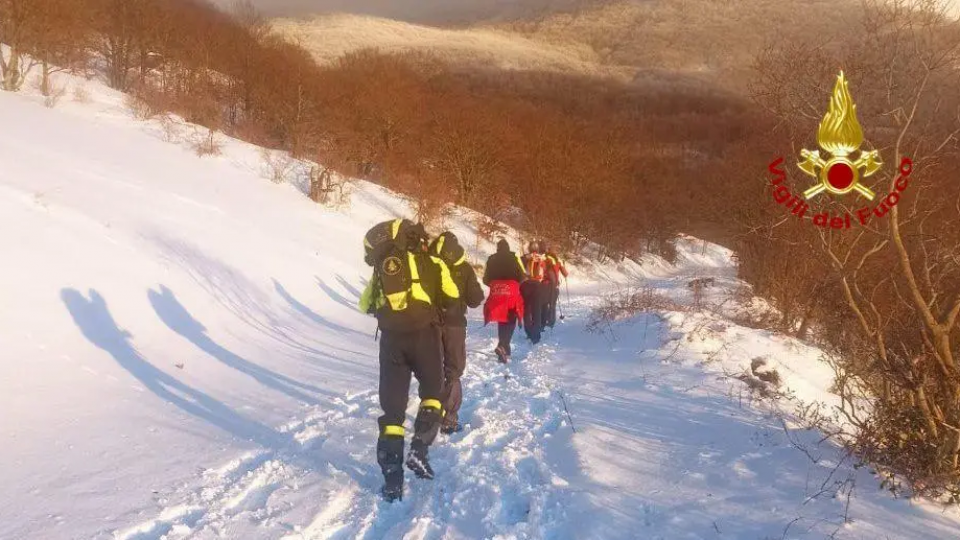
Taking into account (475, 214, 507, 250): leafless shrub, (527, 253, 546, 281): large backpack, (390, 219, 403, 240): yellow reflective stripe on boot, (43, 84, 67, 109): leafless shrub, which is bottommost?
(475, 214, 507, 250): leafless shrub

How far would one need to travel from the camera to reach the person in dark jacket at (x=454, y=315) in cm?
457

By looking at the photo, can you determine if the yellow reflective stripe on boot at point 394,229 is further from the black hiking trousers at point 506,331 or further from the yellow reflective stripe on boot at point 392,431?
the black hiking trousers at point 506,331

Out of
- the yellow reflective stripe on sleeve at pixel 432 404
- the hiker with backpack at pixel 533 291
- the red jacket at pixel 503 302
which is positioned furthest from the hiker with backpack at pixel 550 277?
the yellow reflective stripe on sleeve at pixel 432 404

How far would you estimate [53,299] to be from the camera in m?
7.62

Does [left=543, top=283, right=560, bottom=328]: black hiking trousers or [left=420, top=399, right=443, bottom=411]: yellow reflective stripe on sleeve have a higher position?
[left=420, top=399, right=443, bottom=411]: yellow reflective stripe on sleeve

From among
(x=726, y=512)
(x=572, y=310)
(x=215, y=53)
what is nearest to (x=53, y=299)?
(x=726, y=512)

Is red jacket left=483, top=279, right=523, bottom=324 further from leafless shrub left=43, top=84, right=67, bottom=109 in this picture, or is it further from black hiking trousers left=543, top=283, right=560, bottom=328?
leafless shrub left=43, top=84, right=67, bottom=109

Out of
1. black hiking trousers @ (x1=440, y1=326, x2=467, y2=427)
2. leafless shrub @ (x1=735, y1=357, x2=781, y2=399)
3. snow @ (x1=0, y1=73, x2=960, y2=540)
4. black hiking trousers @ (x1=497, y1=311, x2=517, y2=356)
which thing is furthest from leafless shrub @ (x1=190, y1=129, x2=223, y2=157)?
leafless shrub @ (x1=735, y1=357, x2=781, y2=399)

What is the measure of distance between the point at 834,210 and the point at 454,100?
109 ft

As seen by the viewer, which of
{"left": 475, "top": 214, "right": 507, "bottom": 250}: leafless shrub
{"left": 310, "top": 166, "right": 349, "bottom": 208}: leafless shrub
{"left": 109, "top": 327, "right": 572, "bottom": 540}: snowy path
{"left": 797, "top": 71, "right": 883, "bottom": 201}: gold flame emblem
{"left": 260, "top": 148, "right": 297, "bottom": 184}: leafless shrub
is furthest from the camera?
{"left": 475, "top": 214, "right": 507, "bottom": 250}: leafless shrub

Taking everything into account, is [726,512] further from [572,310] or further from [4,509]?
[572,310]

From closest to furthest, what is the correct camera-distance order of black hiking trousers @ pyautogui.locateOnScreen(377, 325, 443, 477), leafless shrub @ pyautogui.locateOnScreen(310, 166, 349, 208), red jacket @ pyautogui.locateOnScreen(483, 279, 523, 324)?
black hiking trousers @ pyautogui.locateOnScreen(377, 325, 443, 477) → red jacket @ pyautogui.locateOnScreen(483, 279, 523, 324) → leafless shrub @ pyautogui.locateOnScreen(310, 166, 349, 208)

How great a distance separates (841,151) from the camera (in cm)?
496

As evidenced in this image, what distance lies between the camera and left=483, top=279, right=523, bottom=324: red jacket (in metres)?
8.63
